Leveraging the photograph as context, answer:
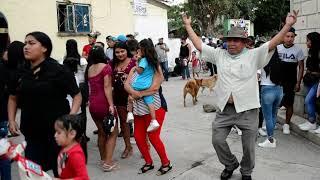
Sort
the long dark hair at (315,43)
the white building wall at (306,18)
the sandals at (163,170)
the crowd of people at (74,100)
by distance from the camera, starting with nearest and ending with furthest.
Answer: the crowd of people at (74,100), the sandals at (163,170), the long dark hair at (315,43), the white building wall at (306,18)

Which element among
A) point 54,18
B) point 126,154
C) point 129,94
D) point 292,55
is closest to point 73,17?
point 54,18

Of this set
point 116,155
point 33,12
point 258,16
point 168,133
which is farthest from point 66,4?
point 258,16

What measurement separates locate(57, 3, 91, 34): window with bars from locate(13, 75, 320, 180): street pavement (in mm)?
6287

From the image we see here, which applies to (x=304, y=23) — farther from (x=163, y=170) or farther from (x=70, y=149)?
(x=70, y=149)

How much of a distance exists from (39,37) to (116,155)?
3.09m

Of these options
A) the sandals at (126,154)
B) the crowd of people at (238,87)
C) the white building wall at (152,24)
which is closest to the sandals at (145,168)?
the sandals at (126,154)

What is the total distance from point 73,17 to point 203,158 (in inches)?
362

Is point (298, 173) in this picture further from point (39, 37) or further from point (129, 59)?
point (39, 37)

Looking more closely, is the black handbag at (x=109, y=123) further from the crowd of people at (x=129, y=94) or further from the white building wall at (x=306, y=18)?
the white building wall at (x=306, y=18)

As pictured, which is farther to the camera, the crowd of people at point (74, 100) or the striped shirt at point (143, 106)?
the striped shirt at point (143, 106)

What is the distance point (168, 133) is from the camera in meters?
7.88

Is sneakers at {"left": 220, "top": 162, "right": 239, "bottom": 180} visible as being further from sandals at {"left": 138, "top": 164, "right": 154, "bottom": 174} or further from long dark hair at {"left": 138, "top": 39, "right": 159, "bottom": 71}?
long dark hair at {"left": 138, "top": 39, "right": 159, "bottom": 71}

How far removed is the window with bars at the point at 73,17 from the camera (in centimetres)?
1371

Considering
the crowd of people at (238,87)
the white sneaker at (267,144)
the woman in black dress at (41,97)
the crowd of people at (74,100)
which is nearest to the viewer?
the crowd of people at (74,100)
